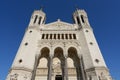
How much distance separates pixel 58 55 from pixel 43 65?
8.70ft

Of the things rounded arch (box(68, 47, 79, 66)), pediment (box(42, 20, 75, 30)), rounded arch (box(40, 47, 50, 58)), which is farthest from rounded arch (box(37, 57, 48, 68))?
pediment (box(42, 20, 75, 30))

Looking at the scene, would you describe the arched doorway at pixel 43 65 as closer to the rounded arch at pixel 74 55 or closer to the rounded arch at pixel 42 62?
the rounded arch at pixel 42 62

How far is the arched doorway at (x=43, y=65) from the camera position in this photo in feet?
54.0

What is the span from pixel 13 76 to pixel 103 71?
32.1ft

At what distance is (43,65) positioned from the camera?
17859 mm

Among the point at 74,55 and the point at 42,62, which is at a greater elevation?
the point at 74,55

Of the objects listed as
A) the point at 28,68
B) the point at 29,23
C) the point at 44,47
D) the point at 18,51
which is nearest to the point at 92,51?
the point at 44,47

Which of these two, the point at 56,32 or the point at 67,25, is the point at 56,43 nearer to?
the point at 56,32

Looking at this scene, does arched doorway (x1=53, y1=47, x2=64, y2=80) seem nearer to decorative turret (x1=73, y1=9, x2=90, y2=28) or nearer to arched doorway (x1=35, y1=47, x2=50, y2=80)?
arched doorway (x1=35, y1=47, x2=50, y2=80)

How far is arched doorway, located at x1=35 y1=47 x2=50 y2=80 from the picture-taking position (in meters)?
16.5

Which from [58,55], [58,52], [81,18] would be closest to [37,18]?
[81,18]

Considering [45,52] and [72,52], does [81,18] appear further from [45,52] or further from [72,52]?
[45,52]

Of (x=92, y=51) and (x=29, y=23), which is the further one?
(x=29, y=23)

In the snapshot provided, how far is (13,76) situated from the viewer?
14.0 metres
